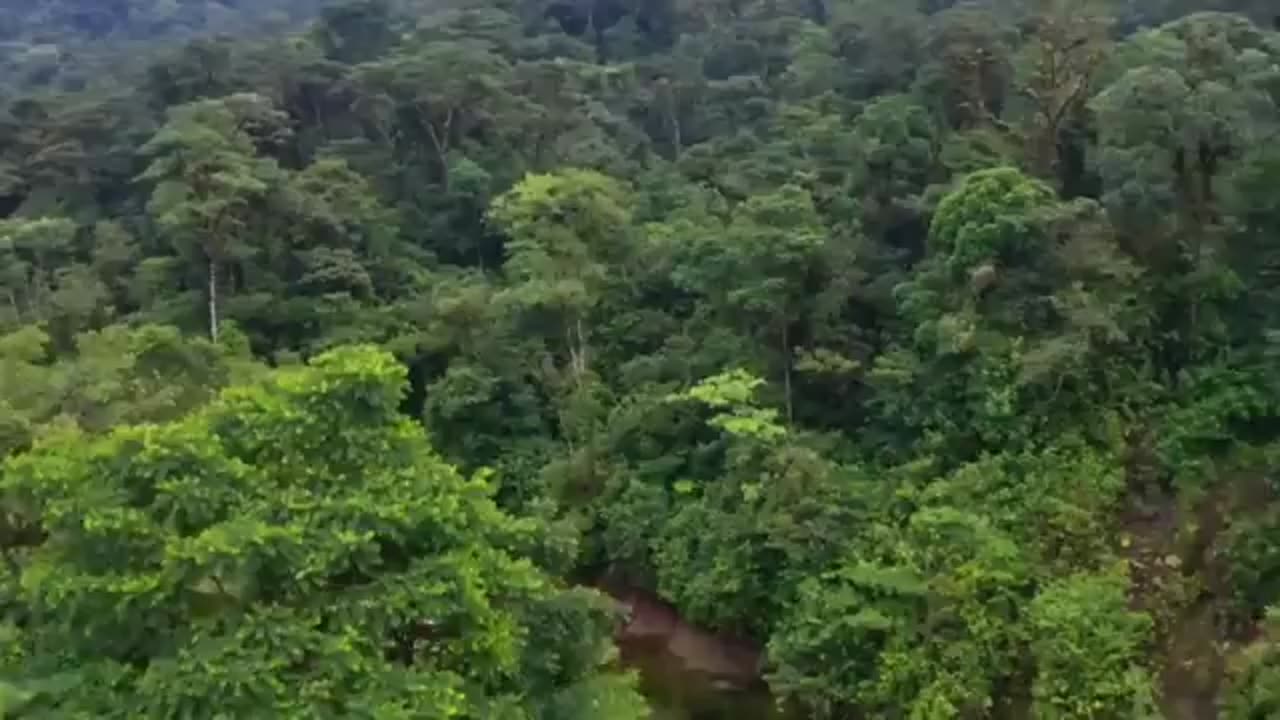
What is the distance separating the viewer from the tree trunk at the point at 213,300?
79.0 ft

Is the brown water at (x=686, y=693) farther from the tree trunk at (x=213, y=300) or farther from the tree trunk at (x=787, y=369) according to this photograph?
the tree trunk at (x=213, y=300)

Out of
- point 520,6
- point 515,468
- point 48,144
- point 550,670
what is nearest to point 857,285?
point 515,468

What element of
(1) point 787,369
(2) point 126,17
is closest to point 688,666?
(1) point 787,369

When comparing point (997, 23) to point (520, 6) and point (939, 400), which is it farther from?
point (520, 6)

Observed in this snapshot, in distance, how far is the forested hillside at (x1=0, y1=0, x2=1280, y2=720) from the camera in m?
11.4

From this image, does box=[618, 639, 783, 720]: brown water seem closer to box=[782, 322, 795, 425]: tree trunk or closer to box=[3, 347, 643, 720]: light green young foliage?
box=[782, 322, 795, 425]: tree trunk

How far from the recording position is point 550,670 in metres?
12.9

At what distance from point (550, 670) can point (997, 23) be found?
15423 mm

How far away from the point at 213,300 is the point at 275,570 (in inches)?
557

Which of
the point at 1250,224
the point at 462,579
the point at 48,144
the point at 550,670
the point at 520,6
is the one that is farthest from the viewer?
the point at 520,6

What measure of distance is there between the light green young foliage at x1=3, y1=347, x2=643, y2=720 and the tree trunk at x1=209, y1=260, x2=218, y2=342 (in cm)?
1163

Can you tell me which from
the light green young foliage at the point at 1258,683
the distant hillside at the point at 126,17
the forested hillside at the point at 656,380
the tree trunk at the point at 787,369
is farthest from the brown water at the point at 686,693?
the distant hillside at the point at 126,17

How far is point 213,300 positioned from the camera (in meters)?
24.3

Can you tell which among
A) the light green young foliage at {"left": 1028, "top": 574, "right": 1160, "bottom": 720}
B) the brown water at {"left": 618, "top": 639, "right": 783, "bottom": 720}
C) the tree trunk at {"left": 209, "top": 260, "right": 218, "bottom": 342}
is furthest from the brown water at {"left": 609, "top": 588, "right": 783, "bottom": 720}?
the tree trunk at {"left": 209, "top": 260, "right": 218, "bottom": 342}
